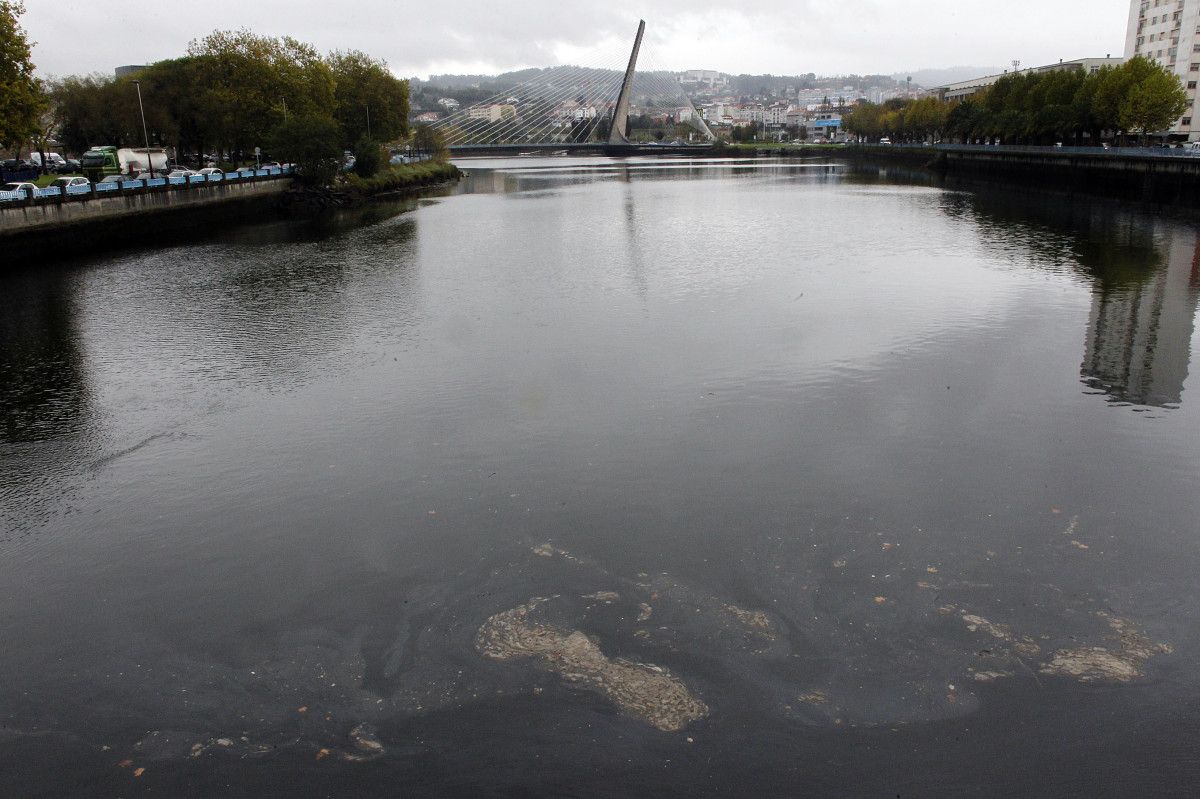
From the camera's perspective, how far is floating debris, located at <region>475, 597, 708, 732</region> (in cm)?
536

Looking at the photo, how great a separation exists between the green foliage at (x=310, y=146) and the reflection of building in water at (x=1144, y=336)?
3419 cm

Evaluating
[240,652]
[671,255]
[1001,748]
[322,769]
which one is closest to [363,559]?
[240,652]

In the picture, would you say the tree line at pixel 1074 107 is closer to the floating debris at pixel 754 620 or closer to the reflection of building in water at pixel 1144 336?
the reflection of building in water at pixel 1144 336

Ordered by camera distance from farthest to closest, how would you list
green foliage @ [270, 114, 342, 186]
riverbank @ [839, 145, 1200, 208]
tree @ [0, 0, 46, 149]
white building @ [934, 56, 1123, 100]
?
white building @ [934, 56, 1123, 100]
green foliage @ [270, 114, 342, 186]
riverbank @ [839, 145, 1200, 208]
tree @ [0, 0, 46, 149]

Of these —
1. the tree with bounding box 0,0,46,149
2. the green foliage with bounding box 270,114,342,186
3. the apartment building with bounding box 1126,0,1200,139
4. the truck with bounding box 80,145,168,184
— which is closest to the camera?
the tree with bounding box 0,0,46,149

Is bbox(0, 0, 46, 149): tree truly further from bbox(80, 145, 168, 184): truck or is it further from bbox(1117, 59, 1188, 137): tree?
bbox(1117, 59, 1188, 137): tree

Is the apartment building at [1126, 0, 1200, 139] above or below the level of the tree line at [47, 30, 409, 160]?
above

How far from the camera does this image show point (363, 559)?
716 cm

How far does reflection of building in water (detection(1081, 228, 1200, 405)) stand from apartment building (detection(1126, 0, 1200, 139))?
52203 millimetres

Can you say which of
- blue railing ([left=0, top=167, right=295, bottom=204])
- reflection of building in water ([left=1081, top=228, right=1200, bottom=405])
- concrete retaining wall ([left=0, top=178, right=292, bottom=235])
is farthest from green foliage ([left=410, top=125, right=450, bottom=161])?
reflection of building in water ([left=1081, top=228, right=1200, bottom=405])

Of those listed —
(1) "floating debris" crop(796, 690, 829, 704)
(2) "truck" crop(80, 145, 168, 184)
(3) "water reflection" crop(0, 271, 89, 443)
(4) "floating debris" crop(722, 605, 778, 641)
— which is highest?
(2) "truck" crop(80, 145, 168, 184)

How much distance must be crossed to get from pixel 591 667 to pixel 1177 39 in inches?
3010

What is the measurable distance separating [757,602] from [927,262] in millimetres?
17009

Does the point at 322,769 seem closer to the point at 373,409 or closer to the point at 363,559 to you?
the point at 363,559
